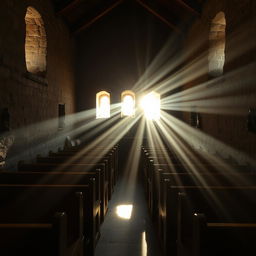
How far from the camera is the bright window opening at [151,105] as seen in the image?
9.71 m

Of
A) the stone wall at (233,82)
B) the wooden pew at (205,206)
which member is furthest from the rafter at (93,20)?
the wooden pew at (205,206)

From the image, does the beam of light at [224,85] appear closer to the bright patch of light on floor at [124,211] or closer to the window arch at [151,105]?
the window arch at [151,105]

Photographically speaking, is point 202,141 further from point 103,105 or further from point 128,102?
point 103,105

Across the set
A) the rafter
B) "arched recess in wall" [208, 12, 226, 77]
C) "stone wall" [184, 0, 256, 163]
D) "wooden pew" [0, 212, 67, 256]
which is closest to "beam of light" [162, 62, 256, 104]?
"stone wall" [184, 0, 256, 163]

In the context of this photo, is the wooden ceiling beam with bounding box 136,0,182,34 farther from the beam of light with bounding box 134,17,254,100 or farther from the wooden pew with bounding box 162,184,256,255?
the wooden pew with bounding box 162,184,256,255

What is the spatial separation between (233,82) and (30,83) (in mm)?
3647

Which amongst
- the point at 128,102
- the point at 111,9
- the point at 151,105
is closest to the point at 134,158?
the point at 151,105

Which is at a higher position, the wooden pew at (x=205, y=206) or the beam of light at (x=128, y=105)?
the beam of light at (x=128, y=105)

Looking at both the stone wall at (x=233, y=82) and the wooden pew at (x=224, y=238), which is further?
the stone wall at (x=233, y=82)

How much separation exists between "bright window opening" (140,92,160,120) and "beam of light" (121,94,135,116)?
0.43 meters

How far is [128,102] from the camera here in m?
10.0

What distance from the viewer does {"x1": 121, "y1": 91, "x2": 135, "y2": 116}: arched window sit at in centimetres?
993

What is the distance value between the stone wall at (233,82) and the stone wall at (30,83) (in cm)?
360

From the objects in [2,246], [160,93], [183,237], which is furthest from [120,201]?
[160,93]
